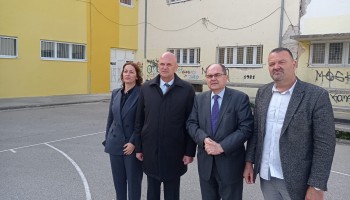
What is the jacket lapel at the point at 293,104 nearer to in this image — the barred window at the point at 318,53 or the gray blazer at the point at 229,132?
the gray blazer at the point at 229,132

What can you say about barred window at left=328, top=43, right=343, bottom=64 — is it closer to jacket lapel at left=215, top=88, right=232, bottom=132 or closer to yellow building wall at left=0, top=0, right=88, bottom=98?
jacket lapel at left=215, top=88, right=232, bottom=132

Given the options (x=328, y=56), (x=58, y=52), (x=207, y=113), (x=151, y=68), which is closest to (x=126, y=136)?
(x=207, y=113)

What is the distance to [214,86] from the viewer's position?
296 centimetres

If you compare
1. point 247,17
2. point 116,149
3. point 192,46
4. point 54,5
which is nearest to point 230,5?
point 247,17

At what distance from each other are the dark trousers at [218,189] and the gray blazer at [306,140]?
1.93 ft

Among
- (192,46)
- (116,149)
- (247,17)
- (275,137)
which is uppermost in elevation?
(247,17)

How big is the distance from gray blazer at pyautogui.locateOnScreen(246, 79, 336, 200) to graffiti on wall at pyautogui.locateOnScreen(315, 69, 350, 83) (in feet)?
38.1

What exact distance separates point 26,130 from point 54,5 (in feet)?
35.0

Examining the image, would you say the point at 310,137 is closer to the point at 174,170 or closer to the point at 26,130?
the point at 174,170

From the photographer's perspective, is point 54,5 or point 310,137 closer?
point 310,137

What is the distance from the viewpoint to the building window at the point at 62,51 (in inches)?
680

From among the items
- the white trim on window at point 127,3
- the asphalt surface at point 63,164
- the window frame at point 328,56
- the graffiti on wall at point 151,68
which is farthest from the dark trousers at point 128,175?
the white trim on window at point 127,3

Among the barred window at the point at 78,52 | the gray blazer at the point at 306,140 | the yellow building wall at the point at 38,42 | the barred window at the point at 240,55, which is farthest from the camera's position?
the barred window at the point at 78,52

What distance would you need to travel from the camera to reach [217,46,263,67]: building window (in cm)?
1564
